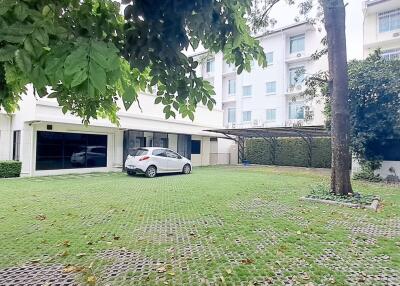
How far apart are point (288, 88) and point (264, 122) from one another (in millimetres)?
4395

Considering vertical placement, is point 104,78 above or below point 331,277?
above

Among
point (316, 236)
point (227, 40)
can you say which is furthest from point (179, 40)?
point (316, 236)

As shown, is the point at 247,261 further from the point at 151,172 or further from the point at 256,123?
the point at 256,123

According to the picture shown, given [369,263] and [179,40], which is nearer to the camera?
[179,40]

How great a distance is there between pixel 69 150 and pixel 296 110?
74.4ft

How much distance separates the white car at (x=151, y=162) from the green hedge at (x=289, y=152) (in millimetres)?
12533

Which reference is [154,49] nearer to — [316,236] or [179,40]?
[179,40]

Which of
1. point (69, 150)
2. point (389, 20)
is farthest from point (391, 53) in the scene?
point (69, 150)

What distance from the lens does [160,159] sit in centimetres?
1770

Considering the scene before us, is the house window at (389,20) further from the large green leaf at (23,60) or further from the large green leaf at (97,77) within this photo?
the large green leaf at (23,60)

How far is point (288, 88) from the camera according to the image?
32.1m

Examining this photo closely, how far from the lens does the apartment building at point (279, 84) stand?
30.8m

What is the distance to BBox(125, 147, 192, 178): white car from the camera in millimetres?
16922

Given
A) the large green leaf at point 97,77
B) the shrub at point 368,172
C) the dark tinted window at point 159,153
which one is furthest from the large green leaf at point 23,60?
the shrub at point 368,172
